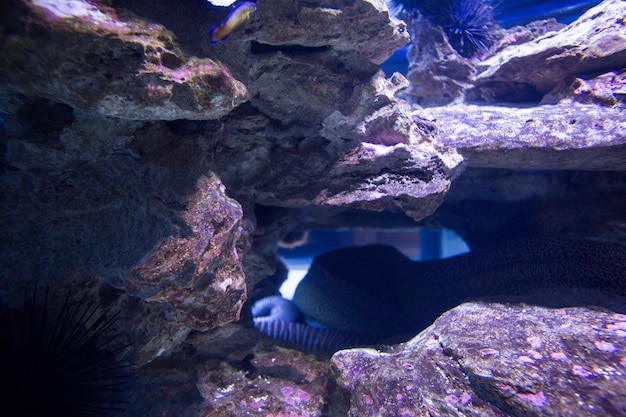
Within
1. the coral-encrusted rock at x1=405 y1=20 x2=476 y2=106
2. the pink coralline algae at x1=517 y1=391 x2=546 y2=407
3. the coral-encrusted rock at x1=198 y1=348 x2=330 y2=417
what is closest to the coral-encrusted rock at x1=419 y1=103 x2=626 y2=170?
the coral-encrusted rock at x1=405 y1=20 x2=476 y2=106

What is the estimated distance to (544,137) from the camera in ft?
9.93

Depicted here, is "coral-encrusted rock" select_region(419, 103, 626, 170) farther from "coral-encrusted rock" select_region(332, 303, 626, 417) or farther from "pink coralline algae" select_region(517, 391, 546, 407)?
"pink coralline algae" select_region(517, 391, 546, 407)

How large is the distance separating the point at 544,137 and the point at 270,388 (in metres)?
3.50

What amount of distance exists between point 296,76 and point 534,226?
12.4 ft

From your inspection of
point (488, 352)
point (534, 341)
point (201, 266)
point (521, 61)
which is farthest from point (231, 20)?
point (521, 61)

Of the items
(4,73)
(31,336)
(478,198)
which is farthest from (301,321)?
(4,73)

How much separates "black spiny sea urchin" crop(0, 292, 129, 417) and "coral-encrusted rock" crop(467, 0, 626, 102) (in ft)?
16.5

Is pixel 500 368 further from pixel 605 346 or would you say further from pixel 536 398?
pixel 605 346

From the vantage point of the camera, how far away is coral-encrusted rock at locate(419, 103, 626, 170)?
9.55 feet

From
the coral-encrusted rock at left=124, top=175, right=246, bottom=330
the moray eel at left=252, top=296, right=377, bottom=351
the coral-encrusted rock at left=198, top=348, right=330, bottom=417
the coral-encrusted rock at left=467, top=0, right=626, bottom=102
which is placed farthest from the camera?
the moray eel at left=252, top=296, right=377, bottom=351

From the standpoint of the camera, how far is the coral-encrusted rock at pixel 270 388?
110 inches

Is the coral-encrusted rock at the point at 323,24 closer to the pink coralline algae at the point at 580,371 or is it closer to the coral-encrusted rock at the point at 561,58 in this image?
the coral-encrusted rock at the point at 561,58

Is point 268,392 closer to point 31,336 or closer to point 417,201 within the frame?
point 31,336

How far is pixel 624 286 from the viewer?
10.0ft
